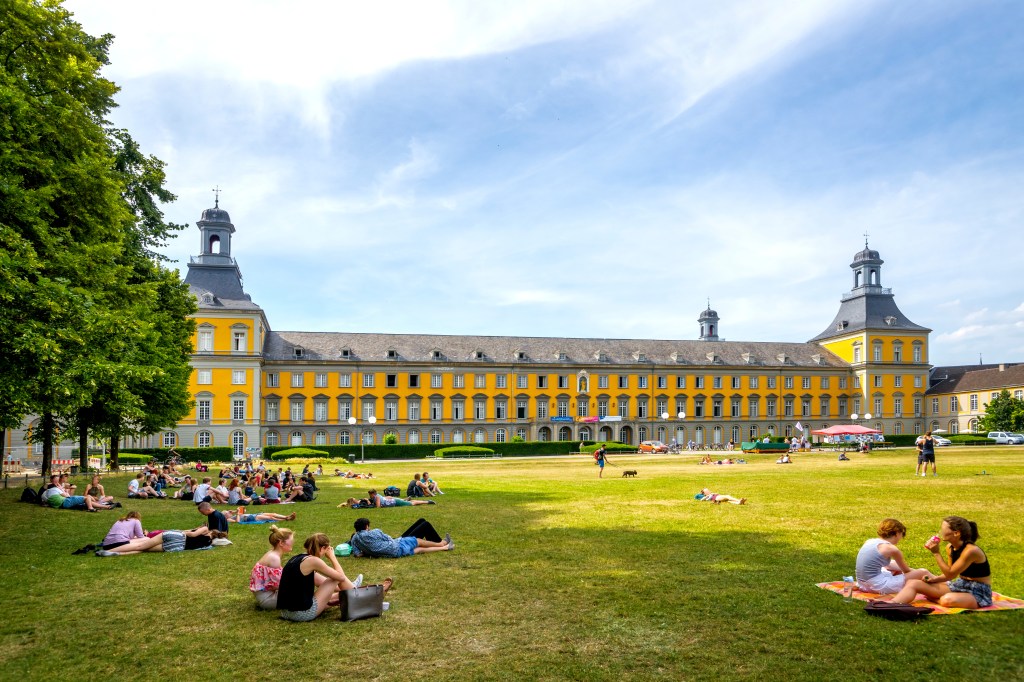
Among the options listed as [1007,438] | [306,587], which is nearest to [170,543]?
[306,587]

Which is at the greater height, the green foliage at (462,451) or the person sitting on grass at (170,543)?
the person sitting on grass at (170,543)

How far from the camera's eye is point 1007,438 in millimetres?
67688

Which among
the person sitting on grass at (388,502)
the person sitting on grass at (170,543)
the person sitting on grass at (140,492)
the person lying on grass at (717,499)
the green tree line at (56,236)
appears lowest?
the person sitting on grass at (140,492)

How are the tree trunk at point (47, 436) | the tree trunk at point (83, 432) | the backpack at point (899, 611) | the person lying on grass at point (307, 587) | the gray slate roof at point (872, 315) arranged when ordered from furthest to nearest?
the gray slate roof at point (872, 315), the tree trunk at point (83, 432), the tree trunk at point (47, 436), the person lying on grass at point (307, 587), the backpack at point (899, 611)

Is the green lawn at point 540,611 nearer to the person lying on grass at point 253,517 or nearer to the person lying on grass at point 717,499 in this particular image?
the person lying on grass at point 253,517

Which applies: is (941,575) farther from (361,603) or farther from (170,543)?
(170,543)

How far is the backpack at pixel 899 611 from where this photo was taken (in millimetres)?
8172

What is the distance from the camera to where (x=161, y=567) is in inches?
462

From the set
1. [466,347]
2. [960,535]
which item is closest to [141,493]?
[960,535]

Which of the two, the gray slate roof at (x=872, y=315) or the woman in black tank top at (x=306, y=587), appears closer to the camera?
the woman in black tank top at (x=306, y=587)

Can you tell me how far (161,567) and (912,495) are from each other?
1959 centimetres

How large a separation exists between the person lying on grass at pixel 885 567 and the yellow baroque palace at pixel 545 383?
5487cm

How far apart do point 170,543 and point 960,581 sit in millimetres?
12479

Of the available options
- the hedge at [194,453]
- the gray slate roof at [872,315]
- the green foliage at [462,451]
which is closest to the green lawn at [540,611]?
the hedge at [194,453]
